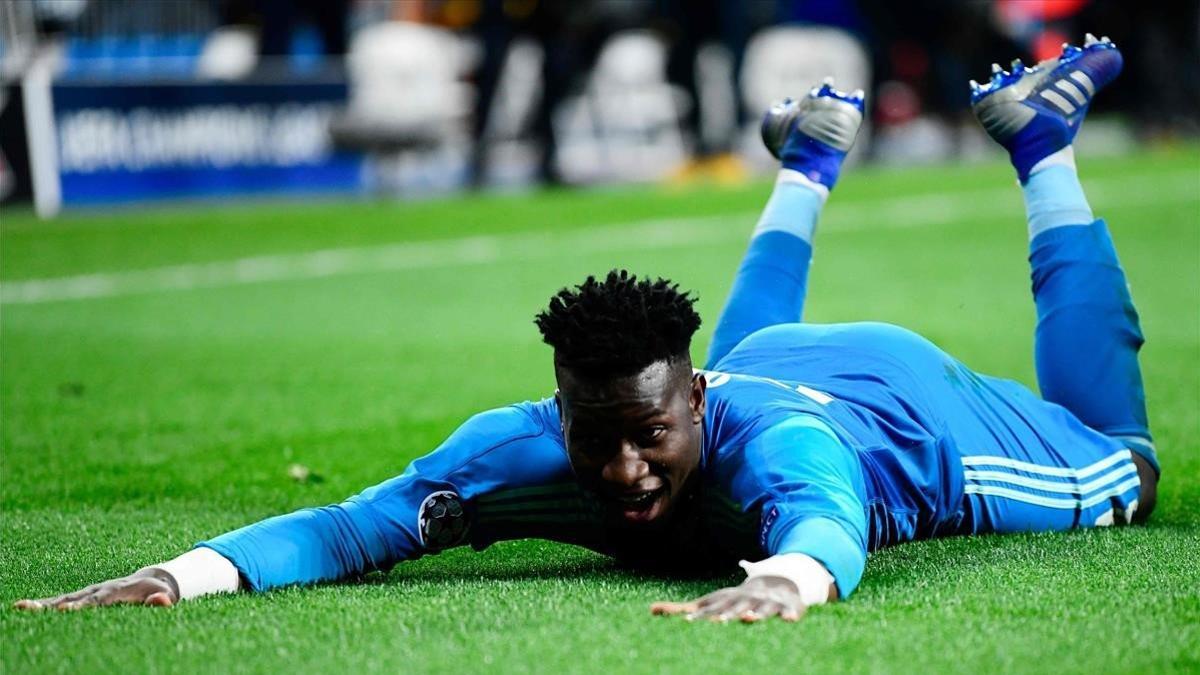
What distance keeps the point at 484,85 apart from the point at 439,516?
1547 centimetres

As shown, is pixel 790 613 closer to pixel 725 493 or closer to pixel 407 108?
pixel 725 493

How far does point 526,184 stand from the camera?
66.7ft

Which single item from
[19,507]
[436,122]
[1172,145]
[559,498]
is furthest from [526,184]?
[559,498]

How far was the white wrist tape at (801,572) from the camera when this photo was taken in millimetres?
3889

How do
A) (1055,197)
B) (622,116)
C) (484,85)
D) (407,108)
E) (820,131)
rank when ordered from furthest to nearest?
1. (622,116)
2. (484,85)
3. (407,108)
4. (820,131)
5. (1055,197)

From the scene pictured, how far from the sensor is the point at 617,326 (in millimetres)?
4141

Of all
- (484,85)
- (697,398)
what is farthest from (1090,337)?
(484,85)

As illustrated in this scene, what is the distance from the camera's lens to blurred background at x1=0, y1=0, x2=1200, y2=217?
16.9m

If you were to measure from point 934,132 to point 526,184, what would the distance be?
24.1 feet

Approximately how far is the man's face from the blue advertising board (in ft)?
42.0

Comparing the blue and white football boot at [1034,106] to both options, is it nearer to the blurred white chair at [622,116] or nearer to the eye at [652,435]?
the eye at [652,435]

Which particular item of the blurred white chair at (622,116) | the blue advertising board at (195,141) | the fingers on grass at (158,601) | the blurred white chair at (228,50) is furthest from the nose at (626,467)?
the blurred white chair at (622,116)

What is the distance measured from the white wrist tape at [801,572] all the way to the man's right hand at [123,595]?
4.17ft

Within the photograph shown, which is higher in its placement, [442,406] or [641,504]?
[641,504]
